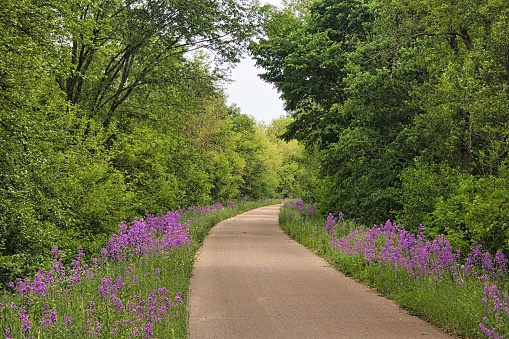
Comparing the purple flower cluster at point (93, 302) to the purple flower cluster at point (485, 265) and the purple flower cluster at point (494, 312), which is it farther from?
the purple flower cluster at point (485, 265)

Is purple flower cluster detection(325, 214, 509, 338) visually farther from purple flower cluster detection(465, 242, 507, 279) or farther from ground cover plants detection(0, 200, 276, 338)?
ground cover plants detection(0, 200, 276, 338)

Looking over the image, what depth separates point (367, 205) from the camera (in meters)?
21.2

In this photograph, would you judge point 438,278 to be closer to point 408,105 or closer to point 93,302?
point 93,302

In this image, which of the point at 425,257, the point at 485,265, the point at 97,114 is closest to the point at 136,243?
the point at 425,257

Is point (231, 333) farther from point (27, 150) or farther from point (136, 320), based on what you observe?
point (27, 150)

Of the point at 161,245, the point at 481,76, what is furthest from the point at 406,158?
the point at 161,245

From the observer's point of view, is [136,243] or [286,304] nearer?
[286,304]

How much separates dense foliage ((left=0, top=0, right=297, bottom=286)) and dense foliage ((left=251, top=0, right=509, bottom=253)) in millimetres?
3962

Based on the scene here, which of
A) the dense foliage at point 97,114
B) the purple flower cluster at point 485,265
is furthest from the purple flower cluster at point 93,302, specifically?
the purple flower cluster at point 485,265

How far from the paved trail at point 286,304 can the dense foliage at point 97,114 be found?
13.5 feet

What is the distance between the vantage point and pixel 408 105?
19.1 m

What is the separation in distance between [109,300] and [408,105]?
46.1ft

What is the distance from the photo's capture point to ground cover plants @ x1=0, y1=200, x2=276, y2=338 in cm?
631

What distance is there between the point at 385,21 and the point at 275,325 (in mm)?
14104
